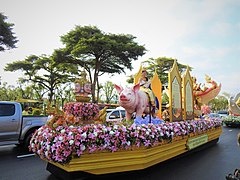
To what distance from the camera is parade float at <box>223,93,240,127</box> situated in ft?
9.86

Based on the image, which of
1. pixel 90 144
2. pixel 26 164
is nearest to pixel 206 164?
pixel 90 144

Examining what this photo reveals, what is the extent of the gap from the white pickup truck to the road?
1.70ft

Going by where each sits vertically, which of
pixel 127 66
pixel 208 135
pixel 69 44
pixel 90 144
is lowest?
pixel 208 135

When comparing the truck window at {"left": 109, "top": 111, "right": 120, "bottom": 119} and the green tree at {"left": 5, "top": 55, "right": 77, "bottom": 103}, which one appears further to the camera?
the green tree at {"left": 5, "top": 55, "right": 77, "bottom": 103}

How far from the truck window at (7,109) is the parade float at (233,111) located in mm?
6360

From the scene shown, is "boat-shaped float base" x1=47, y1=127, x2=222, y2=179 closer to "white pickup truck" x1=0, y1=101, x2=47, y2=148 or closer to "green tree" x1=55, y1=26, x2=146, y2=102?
"white pickup truck" x1=0, y1=101, x2=47, y2=148

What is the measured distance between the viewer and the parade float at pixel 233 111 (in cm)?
300

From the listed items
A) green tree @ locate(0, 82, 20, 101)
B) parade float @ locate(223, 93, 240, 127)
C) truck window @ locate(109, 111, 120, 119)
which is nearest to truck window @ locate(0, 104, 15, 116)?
truck window @ locate(109, 111, 120, 119)

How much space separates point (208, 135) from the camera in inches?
276

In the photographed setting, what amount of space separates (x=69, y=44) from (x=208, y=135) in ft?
58.0

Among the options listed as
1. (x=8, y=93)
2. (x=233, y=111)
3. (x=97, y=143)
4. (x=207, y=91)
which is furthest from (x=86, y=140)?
(x=8, y=93)

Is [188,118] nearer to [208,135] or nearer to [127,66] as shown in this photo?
[208,135]

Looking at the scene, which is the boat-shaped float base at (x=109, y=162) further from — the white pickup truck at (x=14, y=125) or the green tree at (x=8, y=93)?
the green tree at (x=8, y=93)

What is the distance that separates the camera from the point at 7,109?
607cm
